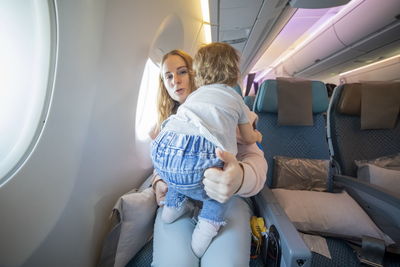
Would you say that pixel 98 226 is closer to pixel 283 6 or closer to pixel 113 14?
pixel 113 14

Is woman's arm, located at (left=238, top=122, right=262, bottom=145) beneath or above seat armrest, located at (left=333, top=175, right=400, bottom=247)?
above

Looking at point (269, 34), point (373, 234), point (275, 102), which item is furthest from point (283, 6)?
point (373, 234)

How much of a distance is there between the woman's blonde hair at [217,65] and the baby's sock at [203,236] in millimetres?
699

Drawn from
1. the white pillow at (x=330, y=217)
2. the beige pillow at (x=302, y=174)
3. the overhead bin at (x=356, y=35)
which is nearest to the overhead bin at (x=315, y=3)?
the overhead bin at (x=356, y=35)

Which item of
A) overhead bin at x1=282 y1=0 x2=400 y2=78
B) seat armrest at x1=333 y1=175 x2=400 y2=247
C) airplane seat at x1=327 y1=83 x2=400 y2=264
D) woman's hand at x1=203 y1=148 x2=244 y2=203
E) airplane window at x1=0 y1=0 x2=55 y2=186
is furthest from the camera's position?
overhead bin at x1=282 y1=0 x2=400 y2=78

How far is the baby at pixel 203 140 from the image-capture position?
75 centimetres

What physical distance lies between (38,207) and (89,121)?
365 millimetres

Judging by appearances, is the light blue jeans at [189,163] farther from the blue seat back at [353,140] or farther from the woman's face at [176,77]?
the blue seat back at [353,140]

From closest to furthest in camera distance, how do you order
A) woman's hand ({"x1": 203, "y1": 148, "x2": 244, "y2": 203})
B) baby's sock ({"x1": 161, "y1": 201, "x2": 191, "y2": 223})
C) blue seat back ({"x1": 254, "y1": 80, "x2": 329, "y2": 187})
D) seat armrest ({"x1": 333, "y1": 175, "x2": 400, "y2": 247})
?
woman's hand ({"x1": 203, "y1": 148, "x2": 244, "y2": 203}), baby's sock ({"x1": 161, "y1": 201, "x2": 191, "y2": 223}), seat armrest ({"x1": 333, "y1": 175, "x2": 400, "y2": 247}), blue seat back ({"x1": 254, "y1": 80, "x2": 329, "y2": 187})

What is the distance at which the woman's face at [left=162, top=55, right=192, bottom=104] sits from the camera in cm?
111

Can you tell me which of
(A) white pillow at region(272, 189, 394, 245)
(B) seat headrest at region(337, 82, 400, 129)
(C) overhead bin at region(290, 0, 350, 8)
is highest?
(C) overhead bin at region(290, 0, 350, 8)

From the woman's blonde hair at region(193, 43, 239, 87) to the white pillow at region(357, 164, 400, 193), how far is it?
1.32 metres

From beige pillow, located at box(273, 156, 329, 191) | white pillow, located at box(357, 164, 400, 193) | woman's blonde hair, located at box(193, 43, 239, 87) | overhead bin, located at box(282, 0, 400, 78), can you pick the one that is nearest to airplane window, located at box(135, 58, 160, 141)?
woman's blonde hair, located at box(193, 43, 239, 87)

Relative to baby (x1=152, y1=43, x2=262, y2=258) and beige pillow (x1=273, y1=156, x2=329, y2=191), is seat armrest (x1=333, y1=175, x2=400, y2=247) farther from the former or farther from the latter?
baby (x1=152, y1=43, x2=262, y2=258)
